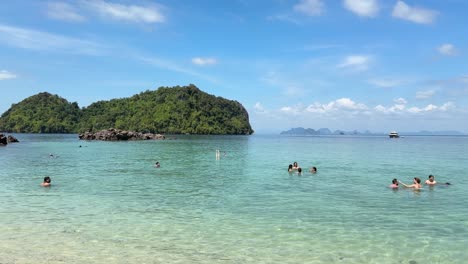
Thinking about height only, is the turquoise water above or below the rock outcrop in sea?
below

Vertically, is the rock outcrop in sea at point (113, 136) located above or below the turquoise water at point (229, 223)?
above

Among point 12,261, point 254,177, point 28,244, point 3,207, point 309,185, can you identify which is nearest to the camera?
point 12,261

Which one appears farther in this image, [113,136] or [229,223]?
[113,136]

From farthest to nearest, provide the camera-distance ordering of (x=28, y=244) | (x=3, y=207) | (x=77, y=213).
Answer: (x=3, y=207)
(x=77, y=213)
(x=28, y=244)

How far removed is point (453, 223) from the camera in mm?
19078

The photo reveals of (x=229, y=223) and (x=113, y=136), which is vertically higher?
(x=113, y=136)

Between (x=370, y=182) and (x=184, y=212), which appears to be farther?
(x=370, y=182)

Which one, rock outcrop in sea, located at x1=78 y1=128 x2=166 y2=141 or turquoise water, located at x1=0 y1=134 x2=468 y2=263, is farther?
rock outcrop in sea, located at x1=78 y1=128 x2=166 y2=141

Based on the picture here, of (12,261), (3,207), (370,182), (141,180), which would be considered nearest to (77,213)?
(3,207)

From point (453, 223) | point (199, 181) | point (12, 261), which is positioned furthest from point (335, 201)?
point (12, 261)

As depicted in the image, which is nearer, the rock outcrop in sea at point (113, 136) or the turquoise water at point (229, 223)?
the turquoise water at point (229, 223)

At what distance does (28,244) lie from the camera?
14797 millimetres

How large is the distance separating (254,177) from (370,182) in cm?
1111

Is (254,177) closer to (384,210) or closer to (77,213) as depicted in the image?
(384,210)
